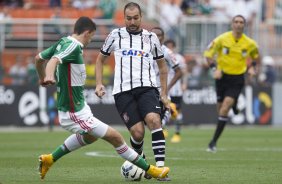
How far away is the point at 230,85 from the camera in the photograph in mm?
17438

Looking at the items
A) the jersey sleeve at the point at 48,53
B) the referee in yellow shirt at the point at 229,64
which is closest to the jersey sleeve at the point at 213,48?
the referee in yellow shirt at the point at 229,64

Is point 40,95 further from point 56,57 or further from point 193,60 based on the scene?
point 56,57

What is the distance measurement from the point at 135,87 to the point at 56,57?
1.61 meters

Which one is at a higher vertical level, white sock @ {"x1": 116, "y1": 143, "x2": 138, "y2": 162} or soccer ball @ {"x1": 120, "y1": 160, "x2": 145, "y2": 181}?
white sock @ {"x1": 116, "y1": 143, "x2": 138, "y2": 162}

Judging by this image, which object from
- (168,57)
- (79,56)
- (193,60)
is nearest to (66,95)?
(79,56)

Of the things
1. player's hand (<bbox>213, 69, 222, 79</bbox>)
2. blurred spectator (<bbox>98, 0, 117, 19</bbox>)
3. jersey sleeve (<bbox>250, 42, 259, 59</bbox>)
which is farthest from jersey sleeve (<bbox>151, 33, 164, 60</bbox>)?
blurred spectator (<bbox>98, 0, 117, 19</bbox>)

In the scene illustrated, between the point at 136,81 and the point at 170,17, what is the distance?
20.0 m

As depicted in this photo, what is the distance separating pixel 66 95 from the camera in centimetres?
1077

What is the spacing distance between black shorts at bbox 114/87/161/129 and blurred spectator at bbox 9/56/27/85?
54.8 ft

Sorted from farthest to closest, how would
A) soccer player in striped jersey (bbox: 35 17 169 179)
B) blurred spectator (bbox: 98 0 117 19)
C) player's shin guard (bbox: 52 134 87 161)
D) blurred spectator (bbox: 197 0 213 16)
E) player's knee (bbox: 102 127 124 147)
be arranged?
blurred spectator (bbox: 197 0 213 16)
blurred spectator (bbox: 98 0 117 19)
player's shin guard (bbox: 52 134 87 161)
player's knee (bbox: 102 127 124 147)
soccer player in striped jersey (bbox: 35 17 169 179)

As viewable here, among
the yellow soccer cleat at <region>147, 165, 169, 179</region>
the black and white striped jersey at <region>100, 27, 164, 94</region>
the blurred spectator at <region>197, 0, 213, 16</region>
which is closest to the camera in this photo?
the yellow soccer cleat at <region>147, 165, 169, 179</region>

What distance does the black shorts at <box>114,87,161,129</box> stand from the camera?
11508 mm

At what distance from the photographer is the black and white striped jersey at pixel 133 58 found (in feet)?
38.2

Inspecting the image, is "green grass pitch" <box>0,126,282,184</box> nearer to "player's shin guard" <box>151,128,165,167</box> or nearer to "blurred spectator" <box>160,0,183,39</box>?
"player's shin guard" <box>151,128,165,167</box>
